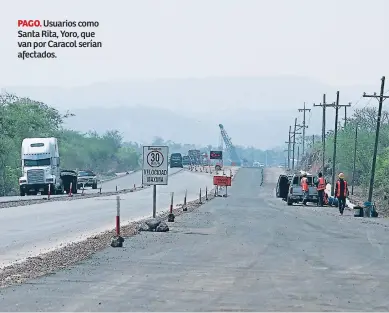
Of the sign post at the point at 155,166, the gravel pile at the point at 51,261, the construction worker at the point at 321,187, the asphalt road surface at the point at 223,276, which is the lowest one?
the gravel pile at the point at 51,261

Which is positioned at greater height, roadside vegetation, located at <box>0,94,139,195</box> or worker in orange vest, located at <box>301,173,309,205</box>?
roadside vegetation, located at <box>0,94,139,195</box>

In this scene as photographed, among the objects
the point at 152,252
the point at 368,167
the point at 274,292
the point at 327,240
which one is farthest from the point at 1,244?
the point at 368,167

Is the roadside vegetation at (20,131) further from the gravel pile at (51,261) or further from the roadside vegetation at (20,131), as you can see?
the gravel pile at (51,261)

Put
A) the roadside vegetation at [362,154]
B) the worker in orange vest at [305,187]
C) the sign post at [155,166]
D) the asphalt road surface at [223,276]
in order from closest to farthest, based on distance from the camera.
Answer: the asphalt road surface at [223,276] < the sign post at [155,166] < the worker in orange vest at [305,187] < the roadside vegetation at [362,154]

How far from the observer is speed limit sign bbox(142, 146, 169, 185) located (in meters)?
33.1

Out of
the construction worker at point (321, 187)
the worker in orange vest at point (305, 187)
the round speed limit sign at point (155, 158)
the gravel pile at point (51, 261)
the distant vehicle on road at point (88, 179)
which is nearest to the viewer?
the gravel pile at point (51, 261)

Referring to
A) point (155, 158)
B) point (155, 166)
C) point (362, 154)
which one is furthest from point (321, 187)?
point (362, 154)

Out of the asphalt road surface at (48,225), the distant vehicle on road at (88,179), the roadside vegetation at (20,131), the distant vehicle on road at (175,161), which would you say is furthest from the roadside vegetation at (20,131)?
the asphalt road surface at (48,225)

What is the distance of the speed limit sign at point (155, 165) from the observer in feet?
109

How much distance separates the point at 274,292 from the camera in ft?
52.7

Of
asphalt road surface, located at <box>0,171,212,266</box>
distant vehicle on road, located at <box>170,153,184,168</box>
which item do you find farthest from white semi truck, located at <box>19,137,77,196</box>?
distant vehicle on road, located at <box>170,153,184,168</box>

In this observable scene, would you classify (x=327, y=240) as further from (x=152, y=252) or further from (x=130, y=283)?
(x=130, y=283)

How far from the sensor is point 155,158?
33375 mm

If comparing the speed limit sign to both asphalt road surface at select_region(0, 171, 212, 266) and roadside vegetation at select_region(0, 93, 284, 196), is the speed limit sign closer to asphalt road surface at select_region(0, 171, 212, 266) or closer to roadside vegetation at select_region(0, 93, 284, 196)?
asphalt road surface at select_region(0, 171, 212, 266)
